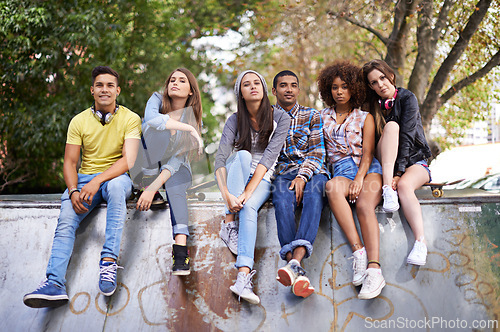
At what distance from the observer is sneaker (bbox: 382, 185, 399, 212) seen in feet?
10.7

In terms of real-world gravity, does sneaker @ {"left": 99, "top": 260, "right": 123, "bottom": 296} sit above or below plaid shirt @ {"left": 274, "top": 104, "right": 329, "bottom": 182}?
below

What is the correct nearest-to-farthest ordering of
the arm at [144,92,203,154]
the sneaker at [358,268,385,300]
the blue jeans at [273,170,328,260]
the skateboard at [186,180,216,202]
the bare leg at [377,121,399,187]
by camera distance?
the sneaker at [358,268,385,300] → the blue jeans at [273,170,328,260] → the bare leg at [377,121,399,187] → the arm at [144,92,203,154] → the skateboard at [186,180,216,202]

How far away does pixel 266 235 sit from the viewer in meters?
3.57

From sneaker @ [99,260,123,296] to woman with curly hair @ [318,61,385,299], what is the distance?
175cm

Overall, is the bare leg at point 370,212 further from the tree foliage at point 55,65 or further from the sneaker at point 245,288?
the tree foliage at point 55,65

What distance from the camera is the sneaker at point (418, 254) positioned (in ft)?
10.4

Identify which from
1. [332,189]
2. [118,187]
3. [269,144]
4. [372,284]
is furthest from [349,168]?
[118,187]

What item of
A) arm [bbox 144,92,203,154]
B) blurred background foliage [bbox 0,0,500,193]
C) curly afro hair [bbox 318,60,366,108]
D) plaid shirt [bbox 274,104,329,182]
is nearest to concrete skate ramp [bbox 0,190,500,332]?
plaid shirt [bbox 274,104,329,182]

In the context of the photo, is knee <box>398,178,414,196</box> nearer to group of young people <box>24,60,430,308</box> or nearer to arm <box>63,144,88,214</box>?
group of young people <box>24,60,430,308</box>

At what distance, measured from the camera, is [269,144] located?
3.52 m

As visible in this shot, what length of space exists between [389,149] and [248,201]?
121 centimetres

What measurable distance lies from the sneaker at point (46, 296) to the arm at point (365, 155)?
2332 mm

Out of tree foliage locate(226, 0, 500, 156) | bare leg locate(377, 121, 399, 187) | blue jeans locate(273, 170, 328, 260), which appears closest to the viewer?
blue jeans locate(273, 170, 328, 260)

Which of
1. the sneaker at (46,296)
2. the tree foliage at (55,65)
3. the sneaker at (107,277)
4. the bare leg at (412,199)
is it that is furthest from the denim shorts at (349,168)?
the tree foliage at (55,65)
